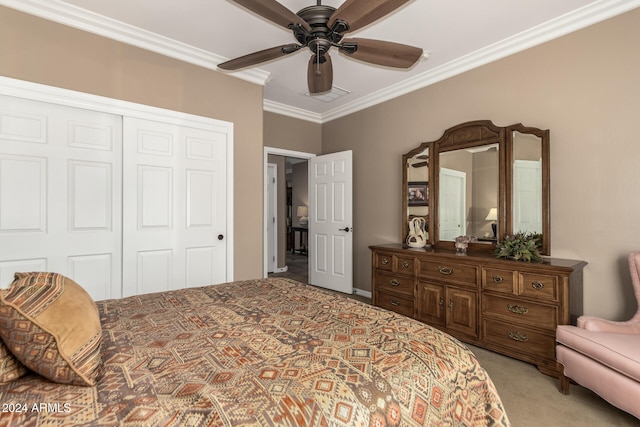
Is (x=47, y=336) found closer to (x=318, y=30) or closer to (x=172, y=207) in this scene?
(x=318, y=30)

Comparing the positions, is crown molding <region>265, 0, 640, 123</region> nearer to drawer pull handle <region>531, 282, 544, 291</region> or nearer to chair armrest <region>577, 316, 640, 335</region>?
drawer pull handle <region>531, 282, 544, 291</region>

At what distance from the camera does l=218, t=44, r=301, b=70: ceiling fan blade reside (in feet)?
6.81

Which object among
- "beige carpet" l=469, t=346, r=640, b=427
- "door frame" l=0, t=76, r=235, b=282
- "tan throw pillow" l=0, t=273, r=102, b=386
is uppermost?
"door frame" l=0, t=76, r=235, b=282

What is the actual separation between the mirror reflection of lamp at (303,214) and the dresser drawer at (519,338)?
6.23 m

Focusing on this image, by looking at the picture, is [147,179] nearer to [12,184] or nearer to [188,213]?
[188,213]

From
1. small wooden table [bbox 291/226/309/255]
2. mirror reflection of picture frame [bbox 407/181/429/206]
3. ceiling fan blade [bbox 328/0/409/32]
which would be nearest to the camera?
ceiling fan blade [bbox 328/0/409/32]

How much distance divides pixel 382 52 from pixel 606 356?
232cm

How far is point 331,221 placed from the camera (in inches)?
186

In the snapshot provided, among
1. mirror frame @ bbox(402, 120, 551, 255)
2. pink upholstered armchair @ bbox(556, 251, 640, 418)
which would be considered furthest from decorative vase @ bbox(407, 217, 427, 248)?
pink upholstered armchair @ bbox(556, 251, 640, 418)

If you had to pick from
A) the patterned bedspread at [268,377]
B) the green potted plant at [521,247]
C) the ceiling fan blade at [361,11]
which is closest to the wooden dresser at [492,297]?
the green potted plant at [521,247]

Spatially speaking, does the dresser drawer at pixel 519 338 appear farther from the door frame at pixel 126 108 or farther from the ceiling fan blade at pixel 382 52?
the door frame at pixel 126 108

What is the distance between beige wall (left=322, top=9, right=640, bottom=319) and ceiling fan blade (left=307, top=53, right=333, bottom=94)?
69.4 inches

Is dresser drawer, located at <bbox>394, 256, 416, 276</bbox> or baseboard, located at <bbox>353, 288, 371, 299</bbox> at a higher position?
dresser drawer, located at <bbox>394, 256, 416, 276</bbox>

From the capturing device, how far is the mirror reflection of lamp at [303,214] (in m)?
8.59
